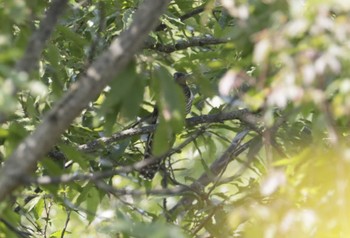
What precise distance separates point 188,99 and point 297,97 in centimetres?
270

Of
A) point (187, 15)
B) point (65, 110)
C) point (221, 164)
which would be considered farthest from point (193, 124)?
point (65, 110)

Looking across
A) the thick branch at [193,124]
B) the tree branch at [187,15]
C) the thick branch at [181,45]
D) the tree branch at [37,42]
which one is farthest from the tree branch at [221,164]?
the tree branch at [37,42]

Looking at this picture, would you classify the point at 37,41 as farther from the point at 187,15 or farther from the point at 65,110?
the point at 187,15

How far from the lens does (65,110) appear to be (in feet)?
6.04

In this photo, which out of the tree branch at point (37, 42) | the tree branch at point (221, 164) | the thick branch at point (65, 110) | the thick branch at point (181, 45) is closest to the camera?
the thick branch at point (65, 110)

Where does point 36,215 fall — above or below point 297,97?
above

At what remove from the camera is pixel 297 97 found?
1.80m

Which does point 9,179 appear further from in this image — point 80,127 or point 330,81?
point 80,127

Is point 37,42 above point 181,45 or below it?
below

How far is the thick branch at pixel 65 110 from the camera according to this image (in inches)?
71.9

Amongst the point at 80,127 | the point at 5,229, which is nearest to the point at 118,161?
the point at 80,127

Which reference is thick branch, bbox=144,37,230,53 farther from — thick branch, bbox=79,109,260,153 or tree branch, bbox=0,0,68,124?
tree branch, bbox=0,0,68,124

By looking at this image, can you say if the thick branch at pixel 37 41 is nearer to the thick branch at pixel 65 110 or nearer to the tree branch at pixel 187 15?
the thick branch at pixel 65 110

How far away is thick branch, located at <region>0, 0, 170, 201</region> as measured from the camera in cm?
183
